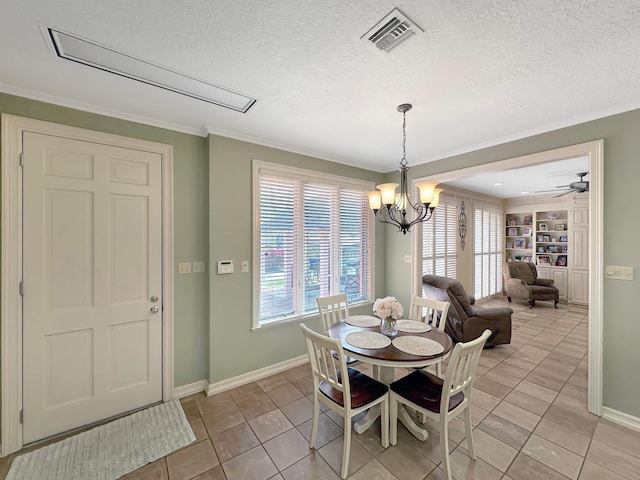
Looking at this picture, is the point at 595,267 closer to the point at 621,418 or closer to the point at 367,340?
the point at 621,418

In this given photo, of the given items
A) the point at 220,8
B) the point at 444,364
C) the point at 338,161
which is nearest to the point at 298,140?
the point at 338,161

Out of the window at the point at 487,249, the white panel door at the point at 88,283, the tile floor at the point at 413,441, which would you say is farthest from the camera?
the window at the point at 487,249

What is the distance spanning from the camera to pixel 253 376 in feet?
9.38

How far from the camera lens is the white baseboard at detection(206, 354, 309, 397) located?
2.64m

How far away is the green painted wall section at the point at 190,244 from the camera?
2547 millimetres

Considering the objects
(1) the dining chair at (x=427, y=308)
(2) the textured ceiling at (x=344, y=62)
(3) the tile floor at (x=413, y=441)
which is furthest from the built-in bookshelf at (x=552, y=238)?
(1) the dining chair at (x=427, y=308)

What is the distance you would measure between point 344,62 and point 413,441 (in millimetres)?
2683

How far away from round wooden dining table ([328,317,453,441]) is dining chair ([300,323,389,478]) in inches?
Answer: 6.2

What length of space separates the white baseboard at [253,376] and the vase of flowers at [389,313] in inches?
55.2

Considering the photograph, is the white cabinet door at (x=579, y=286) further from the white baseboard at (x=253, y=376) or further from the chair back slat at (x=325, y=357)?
the chair back slat at (x=325, y=357)

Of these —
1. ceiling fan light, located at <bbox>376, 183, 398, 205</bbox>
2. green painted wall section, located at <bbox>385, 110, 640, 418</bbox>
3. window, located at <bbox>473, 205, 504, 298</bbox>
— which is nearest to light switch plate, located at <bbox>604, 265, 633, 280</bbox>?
green painted wall section, located at <bbox>385, 110, 640, 418</bbox>

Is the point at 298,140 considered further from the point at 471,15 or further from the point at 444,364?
the point at 444,364

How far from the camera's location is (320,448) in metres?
1.92

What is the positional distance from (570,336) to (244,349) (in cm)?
490
